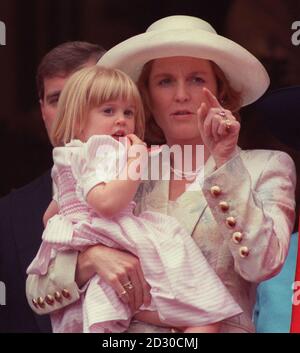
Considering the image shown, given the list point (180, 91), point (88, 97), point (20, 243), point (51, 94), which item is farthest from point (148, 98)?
point (20, 243)

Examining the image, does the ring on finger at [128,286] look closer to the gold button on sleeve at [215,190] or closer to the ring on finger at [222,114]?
the gold button on sleeve at [215,190]

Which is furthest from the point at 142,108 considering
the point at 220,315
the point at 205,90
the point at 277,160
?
the point at 220,315

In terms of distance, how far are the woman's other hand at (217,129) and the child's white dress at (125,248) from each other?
20 cm

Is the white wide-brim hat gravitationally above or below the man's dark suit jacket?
above

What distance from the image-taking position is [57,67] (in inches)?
107

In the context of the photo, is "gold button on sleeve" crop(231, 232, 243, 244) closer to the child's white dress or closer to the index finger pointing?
the child's white dress

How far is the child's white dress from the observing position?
238 centimetres

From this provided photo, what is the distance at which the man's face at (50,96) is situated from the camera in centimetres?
271

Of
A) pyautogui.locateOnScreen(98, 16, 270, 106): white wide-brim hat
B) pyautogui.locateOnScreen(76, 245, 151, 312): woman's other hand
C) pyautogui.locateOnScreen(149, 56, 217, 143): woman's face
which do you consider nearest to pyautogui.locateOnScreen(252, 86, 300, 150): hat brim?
pyautogui.locateOnScreen(98, 16, 270, 106): white wide-brim hat

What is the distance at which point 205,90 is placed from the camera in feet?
7.86

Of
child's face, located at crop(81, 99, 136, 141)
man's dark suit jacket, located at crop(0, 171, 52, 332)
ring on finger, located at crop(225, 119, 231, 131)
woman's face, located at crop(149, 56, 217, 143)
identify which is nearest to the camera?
ring on finger, located at crop(225, 119, 231, 131)

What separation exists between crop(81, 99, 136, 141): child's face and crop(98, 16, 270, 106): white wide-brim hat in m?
0.15

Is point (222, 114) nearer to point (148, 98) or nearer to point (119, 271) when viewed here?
point (148, 98)
